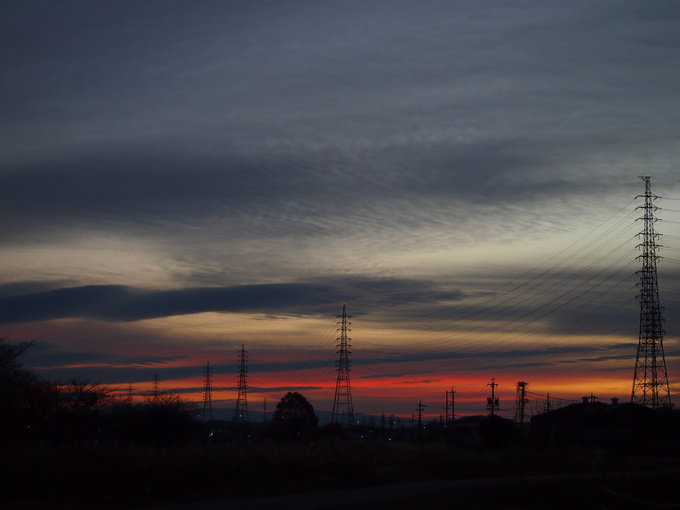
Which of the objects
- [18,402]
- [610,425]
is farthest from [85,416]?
[610,425]

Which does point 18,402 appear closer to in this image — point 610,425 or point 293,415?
point 293,415

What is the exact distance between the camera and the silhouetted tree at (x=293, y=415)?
245 ft

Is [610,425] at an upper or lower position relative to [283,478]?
lower

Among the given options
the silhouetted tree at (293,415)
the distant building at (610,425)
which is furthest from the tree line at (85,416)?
the distant building at (610,425)

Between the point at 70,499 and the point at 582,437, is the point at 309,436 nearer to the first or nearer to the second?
the point at 70,499

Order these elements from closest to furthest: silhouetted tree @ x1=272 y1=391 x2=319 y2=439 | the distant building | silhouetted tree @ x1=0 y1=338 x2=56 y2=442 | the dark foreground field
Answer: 1. the dark foreground field
2. silhouetted tree @ x1=0 y1=338 x2=56 y2=442
3. silhouetted tree @ x1=272 y1=391 x2=319 y2=439
4. the distant building

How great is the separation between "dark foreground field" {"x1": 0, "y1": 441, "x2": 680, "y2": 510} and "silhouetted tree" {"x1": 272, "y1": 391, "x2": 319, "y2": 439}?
28219 mm

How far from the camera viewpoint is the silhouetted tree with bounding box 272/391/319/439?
245ft

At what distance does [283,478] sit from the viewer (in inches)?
1297

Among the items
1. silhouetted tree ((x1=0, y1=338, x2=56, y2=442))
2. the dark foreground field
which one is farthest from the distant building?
silhouetted tree ((x1=0, y1=338, x2=56, y2=442))

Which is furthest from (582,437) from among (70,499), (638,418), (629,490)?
(70,499)

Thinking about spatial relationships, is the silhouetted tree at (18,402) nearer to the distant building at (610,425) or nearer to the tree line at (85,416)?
the tree line at (85,416)

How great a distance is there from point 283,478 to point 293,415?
148 ft

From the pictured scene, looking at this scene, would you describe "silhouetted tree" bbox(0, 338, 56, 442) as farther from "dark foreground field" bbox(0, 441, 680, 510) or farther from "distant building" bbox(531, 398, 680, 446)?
"distant building" bbox(531, 398, 680, 446)
